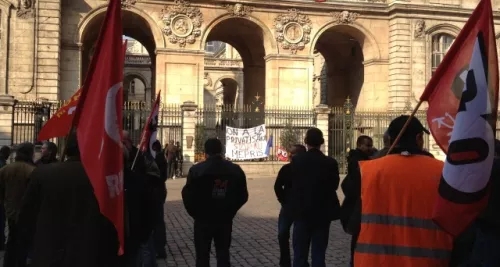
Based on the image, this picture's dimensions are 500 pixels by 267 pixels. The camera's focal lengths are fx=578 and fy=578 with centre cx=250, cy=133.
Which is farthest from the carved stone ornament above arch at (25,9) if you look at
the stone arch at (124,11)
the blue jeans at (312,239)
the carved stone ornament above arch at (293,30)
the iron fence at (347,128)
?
the blue jeans at (312,239)

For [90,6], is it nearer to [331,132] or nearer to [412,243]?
[331,132]

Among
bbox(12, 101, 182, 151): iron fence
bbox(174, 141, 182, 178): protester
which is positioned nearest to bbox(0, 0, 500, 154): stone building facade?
bbox(12, 101, 182, 151): iron fence

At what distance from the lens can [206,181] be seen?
233 inches

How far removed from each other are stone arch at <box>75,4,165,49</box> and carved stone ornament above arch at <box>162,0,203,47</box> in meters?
0.38

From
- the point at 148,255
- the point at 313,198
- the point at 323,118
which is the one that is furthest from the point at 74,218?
the point at 323,118

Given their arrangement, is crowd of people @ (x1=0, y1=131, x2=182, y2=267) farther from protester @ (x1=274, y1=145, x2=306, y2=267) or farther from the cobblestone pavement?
the cobblestone pavement

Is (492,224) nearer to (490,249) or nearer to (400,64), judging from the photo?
(490,249)

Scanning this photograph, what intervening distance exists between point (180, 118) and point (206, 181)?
19.8 metres

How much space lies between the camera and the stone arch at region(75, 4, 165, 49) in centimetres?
2677

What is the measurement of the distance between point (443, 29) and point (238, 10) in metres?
11.0

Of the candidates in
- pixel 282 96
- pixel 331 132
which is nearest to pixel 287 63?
pixel 282 96

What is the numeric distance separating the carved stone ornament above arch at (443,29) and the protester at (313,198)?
25.8 m

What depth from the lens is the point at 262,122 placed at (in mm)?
26766

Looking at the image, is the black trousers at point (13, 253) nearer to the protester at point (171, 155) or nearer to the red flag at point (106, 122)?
the red flag at point (106, 122)
